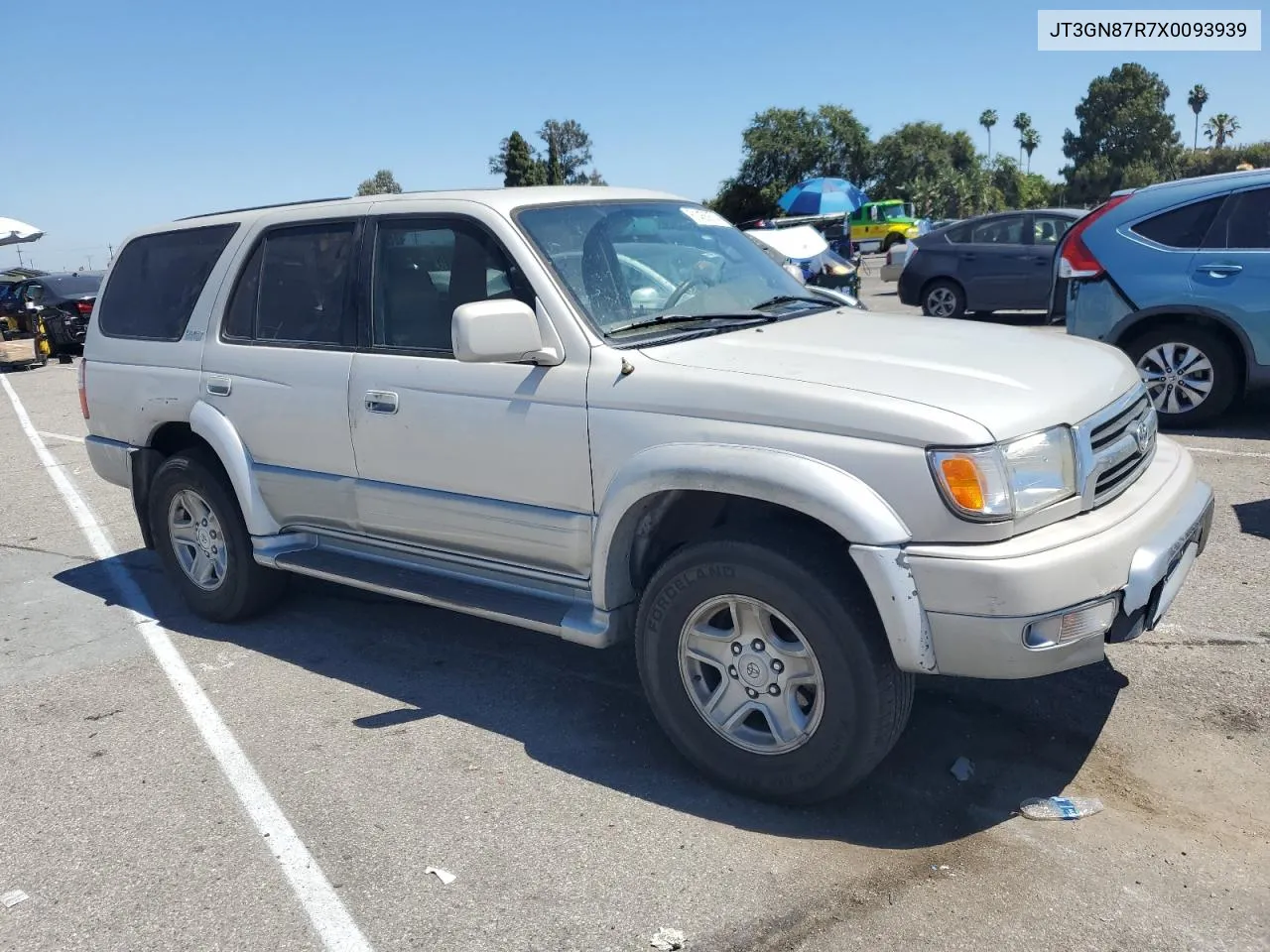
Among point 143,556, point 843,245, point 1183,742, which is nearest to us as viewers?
point 1183,742

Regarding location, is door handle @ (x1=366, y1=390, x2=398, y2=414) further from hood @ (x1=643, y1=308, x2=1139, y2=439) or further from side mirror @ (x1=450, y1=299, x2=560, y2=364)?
hood @ (x1=643, y1=308, x2=1139, y2=439)

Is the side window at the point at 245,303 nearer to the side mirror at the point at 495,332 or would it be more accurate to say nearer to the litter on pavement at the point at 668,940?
the side mirror at the point at 495,332

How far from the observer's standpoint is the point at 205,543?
5.39 metres

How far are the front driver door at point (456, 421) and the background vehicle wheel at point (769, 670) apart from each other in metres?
0.49

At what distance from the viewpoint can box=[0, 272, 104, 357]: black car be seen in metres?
20.5

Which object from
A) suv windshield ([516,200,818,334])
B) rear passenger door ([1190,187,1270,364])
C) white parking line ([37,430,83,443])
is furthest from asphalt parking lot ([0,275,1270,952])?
white parking line ([37,430,83,443])

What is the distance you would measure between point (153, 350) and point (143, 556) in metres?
2.00

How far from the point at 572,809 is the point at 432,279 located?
6.90ft

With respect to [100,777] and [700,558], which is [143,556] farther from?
[700,558]

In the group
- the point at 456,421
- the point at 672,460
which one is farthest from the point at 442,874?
the point at 456,421

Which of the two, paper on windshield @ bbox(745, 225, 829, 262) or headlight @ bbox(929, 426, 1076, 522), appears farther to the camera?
paper on windshield @ bbox(745, 225, 829, 262)

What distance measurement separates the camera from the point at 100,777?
398 centimetres

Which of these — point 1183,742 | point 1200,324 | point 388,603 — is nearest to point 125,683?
point 388,603

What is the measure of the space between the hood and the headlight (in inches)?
2.5
